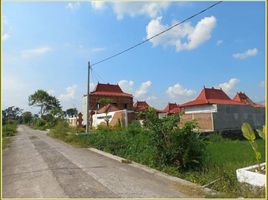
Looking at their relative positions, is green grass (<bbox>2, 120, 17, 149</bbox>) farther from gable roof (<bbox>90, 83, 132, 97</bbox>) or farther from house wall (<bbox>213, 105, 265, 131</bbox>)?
Result: gable roof (<bbox>90, 83, 132, 97</bbox>)

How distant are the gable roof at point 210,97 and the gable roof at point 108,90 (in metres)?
18.3

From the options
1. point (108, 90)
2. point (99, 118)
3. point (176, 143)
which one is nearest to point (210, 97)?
point (99, 118)

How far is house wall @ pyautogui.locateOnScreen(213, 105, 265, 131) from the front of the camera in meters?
23.3

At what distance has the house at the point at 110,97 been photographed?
167ft

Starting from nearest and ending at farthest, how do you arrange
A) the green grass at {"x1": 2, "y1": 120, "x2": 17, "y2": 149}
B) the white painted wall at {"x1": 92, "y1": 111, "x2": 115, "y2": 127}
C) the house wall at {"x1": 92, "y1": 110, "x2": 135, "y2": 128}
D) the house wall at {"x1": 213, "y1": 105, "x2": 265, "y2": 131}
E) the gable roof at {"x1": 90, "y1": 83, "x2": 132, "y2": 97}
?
1. the green grass at {"x1": 2, "y1": 120, "x2": 17, "y2": 149}
2. the house wall at {"x1": 213, "y1": 105, "x2": 265, "y2": 131}
3. the house wall at {"x1": 92, "y1": 110, "x2": 135, "y2": 128}
4. the white painted wall at {"x1": 92, "y1": 111, "x2": 115, "y2": 127}
5. the gable roof at {"x1": 90, "y1": 83, "x2": 132, "y2": 97}

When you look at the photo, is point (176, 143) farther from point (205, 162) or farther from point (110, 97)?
point (110, 97)

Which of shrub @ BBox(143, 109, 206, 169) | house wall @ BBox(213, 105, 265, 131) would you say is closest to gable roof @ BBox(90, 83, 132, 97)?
house wall @ BBox(213, 105, 265, 131)

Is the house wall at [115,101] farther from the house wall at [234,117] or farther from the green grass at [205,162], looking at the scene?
the green grass at [205,162]

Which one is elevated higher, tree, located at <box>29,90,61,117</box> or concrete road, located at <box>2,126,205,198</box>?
tree, located at <box>29,90,61,117</box>

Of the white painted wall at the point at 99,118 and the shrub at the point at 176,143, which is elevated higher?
the white painted wall at the point at 99,118

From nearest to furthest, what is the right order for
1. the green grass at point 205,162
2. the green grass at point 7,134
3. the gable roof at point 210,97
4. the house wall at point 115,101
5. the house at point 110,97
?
1. the green grass at point 205,162
2. the green grass at point 7,134
3. the gable roof at point 210,97
4. the house wall at point 115,101
5. the house at point 110,97

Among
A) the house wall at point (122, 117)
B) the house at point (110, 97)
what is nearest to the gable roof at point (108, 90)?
the house at point (110, 97)

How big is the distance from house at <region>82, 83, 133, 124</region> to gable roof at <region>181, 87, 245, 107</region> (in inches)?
633

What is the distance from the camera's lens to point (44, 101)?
7525 centimetres
